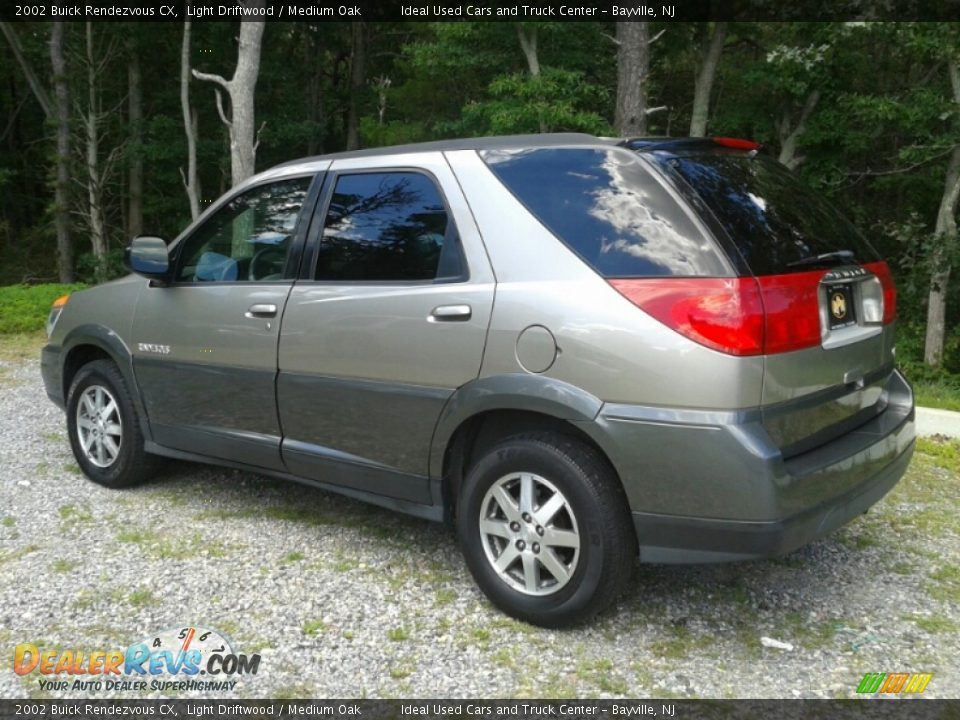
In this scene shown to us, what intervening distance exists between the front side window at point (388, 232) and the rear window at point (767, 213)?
0.96 m

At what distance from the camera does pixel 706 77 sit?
18688mm

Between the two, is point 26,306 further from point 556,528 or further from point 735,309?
point 735,309

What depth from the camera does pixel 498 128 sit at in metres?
15.9

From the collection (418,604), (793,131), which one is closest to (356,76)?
(793,131)

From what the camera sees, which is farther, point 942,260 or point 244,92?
point 942,260

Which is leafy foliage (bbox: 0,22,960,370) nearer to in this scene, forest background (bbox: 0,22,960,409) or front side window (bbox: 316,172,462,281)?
forest background (bbox: 0,22,960,409)

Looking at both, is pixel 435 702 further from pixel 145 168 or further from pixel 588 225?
pixel 145 168

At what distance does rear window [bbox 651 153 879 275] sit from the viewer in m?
2.96

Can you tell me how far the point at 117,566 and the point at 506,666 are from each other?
6.44 ft

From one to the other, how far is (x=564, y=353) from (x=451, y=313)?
557mm

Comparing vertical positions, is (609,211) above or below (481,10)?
below

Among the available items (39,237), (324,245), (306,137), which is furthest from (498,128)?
(39,237)

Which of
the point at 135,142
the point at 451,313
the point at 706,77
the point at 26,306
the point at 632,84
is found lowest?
the point at 26,306

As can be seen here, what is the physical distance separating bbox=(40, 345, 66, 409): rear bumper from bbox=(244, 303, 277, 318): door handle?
1851 millimetres
